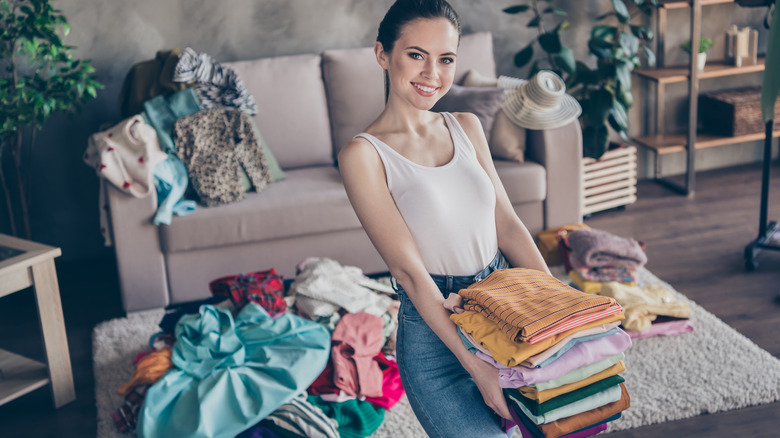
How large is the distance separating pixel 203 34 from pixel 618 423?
2.75m

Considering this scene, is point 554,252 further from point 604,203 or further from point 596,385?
point 596,385

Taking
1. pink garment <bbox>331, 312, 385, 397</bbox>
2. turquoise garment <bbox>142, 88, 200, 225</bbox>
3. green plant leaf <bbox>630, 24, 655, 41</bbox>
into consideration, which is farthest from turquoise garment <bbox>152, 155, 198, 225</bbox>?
green plant leaf <bbox>630, 24, 655, 41</bbox>

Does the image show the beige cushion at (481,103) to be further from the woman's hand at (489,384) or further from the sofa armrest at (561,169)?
the woman's hand at (489,384)

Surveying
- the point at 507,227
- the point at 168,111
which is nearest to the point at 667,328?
the point at 507,227

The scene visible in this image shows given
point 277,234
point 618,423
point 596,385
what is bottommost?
point 618,423

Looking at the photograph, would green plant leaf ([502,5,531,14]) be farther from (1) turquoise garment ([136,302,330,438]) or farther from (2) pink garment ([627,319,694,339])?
(1) turquoise garment ([136,302,330,438])

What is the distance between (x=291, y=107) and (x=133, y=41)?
2.88 feet

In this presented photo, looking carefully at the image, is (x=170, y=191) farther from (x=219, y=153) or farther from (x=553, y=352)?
(x=553, y=352)

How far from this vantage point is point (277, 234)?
3207mm

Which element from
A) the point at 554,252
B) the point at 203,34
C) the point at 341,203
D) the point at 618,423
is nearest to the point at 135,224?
the point at 341,203

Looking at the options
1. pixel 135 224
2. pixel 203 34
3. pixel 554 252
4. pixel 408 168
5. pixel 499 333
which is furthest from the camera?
pixel 203 34

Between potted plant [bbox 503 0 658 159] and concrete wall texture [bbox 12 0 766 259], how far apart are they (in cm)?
45

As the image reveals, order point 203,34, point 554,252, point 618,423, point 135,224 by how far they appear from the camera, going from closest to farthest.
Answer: point 618,423
point 135,224
point 554,252
point 203,34

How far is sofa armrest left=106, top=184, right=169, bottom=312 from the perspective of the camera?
3119 mm
